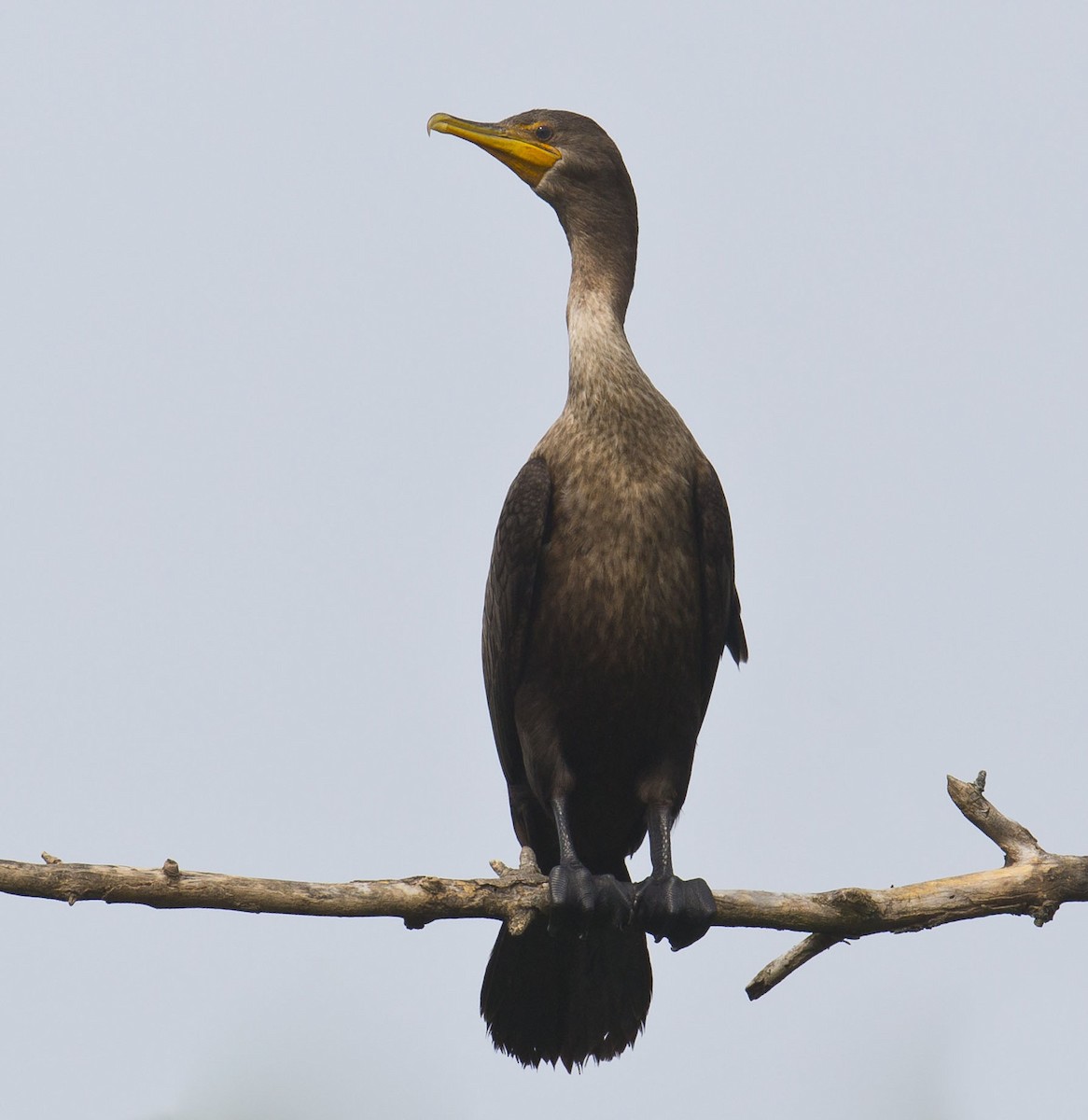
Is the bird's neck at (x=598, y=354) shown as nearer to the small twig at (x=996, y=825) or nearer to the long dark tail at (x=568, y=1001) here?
the small twig at (x=996, y=825)

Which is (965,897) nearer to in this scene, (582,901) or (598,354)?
(582,901)

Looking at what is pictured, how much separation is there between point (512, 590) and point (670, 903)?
120 cm

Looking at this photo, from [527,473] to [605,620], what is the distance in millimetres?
600

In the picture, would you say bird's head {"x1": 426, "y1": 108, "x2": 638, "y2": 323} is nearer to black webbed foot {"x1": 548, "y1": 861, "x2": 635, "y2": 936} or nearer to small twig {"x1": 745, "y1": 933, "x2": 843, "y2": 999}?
black webbed foot {"x1": 548, "y1": 861, "x2": 635, "y2": 936}

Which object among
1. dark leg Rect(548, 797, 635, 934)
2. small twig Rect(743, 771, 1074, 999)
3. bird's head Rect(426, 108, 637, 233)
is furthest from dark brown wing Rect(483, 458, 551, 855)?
bird's head Rect(426, 108, 637, 233)

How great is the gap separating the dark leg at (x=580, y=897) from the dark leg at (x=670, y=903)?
0.07 m

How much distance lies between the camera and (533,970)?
557 centimetres

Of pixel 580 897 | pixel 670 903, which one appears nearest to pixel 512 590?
pixel 580 897

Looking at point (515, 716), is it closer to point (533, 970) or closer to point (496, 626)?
point (496, 626)

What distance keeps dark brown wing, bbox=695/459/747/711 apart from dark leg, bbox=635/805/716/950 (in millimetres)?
684

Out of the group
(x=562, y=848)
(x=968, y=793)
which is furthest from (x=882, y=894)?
(x=562, y=848)

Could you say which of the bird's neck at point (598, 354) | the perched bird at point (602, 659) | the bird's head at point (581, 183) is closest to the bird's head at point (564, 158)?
the bird's head at point (581, 183)

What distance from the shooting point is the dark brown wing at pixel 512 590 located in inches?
216

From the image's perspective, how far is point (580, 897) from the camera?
5109 millimetres
